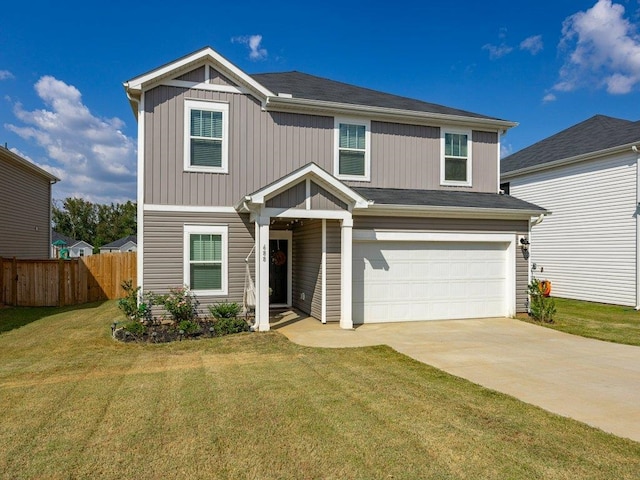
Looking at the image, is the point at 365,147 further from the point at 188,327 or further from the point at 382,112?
the point at 188,327

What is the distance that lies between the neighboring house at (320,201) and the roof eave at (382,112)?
4 cm

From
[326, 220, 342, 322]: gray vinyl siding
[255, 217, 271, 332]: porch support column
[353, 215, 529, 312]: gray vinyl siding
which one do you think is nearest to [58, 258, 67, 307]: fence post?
[255, 217, 271, 332]: porch support column

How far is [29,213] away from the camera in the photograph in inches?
698

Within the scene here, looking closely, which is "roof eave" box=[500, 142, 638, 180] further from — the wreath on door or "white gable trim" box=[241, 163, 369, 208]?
the wreath on door

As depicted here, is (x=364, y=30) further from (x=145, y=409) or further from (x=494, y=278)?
(x=145, y=409)

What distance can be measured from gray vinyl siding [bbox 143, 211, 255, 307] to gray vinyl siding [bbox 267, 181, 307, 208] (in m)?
1.58

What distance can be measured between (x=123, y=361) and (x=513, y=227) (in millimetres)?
9800

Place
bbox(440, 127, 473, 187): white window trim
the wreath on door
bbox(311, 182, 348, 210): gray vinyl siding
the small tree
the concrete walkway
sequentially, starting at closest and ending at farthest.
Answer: the concrete walkway
bbox(311, 182, 348, 210): gray vinyl siding
the small tree
bbox(440, 127, 473, 187): white window trim
the wreath on door

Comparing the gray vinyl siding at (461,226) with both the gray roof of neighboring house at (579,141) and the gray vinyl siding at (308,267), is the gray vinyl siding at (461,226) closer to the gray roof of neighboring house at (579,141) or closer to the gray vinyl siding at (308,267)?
the gray vinyl siding at (308,267)

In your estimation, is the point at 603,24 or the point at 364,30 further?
the point at 364,30

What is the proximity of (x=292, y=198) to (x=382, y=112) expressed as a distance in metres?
4.03

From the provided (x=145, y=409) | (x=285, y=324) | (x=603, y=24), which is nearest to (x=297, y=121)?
(x=285, y=324)

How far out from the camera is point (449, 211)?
10.5 m

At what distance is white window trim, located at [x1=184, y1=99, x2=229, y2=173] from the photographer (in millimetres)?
9938
